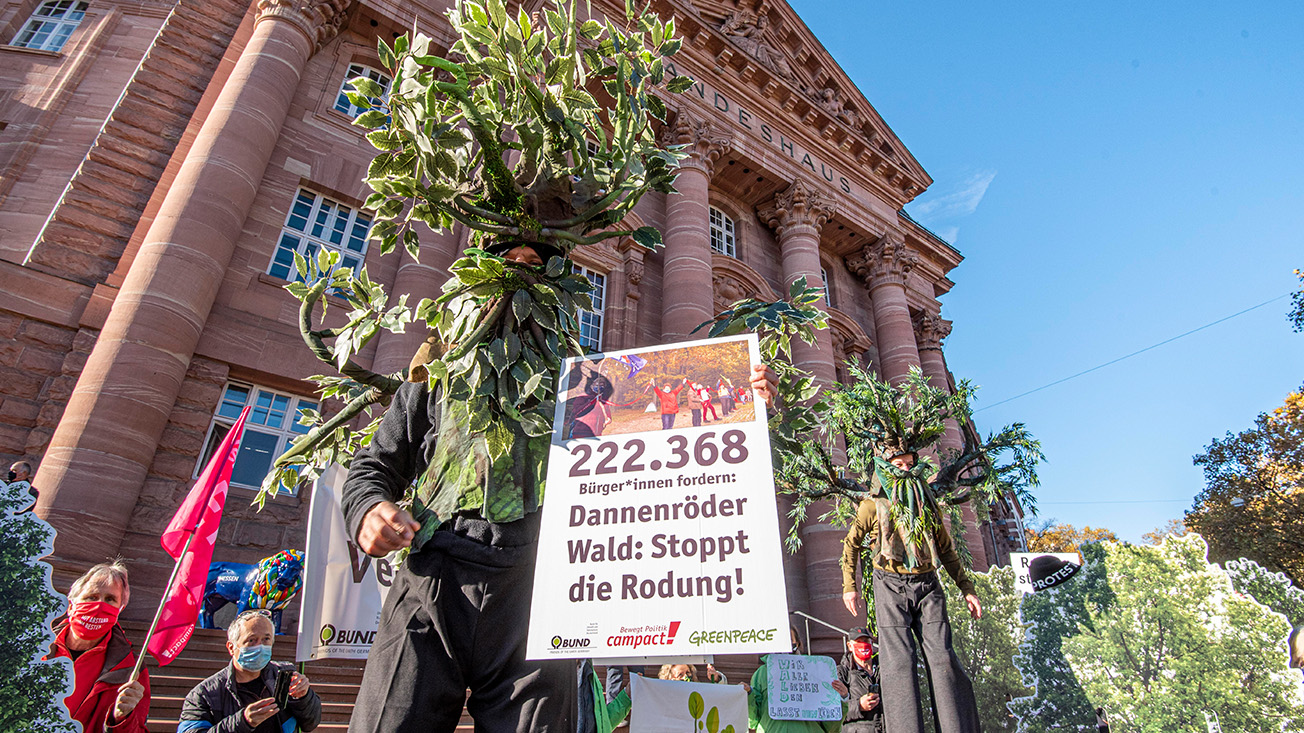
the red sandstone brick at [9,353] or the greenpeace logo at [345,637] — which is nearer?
the greenpeace logo at [345,637]

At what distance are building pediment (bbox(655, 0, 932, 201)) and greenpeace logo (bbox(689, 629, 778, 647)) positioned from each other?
19.7 m

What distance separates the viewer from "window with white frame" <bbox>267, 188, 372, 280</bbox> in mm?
10961

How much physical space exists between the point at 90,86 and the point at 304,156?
11.3ft

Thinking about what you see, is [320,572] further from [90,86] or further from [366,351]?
[90,86]

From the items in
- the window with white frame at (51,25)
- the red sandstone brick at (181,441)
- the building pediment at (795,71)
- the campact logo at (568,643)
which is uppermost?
the building pediment at (795,71)

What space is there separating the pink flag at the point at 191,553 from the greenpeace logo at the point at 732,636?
16.2ft

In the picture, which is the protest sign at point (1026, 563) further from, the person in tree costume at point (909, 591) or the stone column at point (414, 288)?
the stone column at point (414, 288)

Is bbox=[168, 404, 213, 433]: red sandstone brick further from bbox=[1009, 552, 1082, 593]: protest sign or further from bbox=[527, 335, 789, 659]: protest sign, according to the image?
bbox=[1009, 552, 1082, 593]: protest sign

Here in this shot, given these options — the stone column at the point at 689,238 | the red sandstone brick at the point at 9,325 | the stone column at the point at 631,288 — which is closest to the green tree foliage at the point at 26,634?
the red sandstone brick at the point at 9,325

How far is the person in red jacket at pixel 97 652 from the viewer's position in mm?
4090

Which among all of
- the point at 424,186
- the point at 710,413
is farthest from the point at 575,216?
the point at 710,413

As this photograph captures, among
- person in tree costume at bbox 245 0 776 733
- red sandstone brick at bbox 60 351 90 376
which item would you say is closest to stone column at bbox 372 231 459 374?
red sandstone brick at bbox 60 351 90 376

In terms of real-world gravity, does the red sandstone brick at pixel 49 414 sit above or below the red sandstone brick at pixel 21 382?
below

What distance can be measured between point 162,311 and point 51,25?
8.01 m
